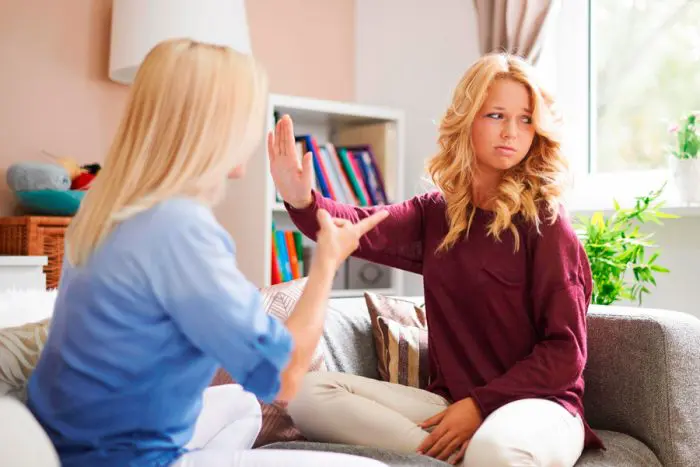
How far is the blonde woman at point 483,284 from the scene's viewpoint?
64.0 inches

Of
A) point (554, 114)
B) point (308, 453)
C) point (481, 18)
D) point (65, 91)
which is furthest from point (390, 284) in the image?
point (308, 453)

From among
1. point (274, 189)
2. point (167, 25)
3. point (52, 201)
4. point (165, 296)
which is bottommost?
point (165, 296)

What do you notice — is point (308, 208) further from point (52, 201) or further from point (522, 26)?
point (522, 26)

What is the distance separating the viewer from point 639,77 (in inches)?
123

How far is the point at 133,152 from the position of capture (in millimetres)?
1035

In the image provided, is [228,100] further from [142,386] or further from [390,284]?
[390,284]

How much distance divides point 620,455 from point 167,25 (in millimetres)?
2031

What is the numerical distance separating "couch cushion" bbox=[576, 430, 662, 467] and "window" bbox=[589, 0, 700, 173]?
152cm

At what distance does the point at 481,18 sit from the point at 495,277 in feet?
6.07

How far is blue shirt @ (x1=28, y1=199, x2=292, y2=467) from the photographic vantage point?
0.96 m

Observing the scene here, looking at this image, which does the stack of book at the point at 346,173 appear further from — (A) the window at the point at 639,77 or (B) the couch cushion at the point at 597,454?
(B) the couch cushion at the point at 597,454

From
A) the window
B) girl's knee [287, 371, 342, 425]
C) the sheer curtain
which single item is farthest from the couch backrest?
the sheer curtain

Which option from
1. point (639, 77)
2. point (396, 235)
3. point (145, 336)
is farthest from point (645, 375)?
point (639, 77)

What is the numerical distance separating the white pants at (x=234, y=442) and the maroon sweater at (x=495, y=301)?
0.38 meters
